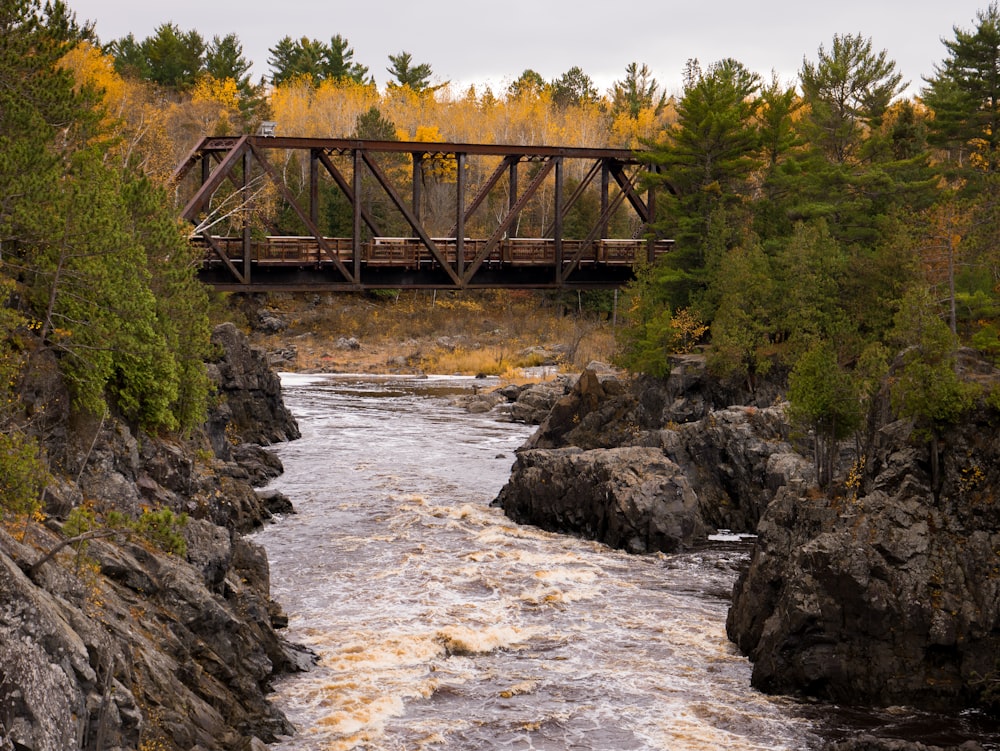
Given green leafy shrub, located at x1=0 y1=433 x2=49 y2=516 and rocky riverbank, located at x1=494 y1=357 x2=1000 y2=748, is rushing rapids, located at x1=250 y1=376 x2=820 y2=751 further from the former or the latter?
green leafy shrub, located at x1=0 y1=433 x2=49 y2=516

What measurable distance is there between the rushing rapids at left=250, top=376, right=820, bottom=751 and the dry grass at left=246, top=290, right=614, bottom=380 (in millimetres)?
33036

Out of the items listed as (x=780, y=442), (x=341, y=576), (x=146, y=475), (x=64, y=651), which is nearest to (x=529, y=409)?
(x=780, y=442)

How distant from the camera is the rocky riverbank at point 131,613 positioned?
12.2 metres

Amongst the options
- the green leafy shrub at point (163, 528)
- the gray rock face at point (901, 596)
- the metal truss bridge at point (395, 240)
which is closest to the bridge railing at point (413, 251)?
the metal truss bridge at point (395, 240)

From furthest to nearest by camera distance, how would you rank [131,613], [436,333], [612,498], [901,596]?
1. [436,333]
2. [612,498]
3. [901,596]
4. [131,613]

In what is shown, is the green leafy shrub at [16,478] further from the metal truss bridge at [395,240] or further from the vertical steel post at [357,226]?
the vertical steel post at [357,226]

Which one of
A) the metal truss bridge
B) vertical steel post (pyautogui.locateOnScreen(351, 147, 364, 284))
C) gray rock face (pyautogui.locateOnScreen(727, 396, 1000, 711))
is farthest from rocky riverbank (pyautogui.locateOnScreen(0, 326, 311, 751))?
vertical steel post (pyautogui.locateOnScreen(351, 147, 364, 284))

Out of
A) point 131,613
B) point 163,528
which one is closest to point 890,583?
point 163,528

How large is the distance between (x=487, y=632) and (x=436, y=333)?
58.0 m

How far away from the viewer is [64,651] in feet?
41.4

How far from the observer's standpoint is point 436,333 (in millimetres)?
79625

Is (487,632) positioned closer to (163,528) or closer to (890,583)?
(890,583)

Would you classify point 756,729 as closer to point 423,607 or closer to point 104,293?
point 423,607

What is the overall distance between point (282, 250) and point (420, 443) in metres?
9.63
